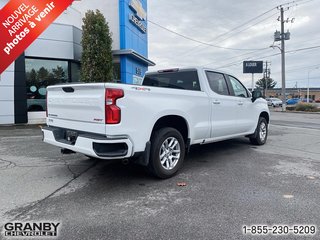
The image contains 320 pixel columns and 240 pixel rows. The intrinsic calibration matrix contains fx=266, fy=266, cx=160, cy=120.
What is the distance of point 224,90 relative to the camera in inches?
244

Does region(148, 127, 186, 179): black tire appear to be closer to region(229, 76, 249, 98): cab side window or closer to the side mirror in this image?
region(229, 76, 249, 98): cab side window

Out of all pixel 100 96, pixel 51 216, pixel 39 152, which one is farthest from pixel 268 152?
pixel 39 152

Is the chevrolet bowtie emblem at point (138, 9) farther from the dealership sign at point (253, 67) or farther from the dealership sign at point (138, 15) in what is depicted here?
the dealership sign at point (253, 67)

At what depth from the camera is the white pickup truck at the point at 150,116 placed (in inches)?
149

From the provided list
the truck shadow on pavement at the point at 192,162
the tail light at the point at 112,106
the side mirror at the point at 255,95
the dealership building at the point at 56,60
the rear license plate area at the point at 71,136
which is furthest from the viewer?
the dealership building at the point at 56,60

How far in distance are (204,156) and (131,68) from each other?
11.3 m

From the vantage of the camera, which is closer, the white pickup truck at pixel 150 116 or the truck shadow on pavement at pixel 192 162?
the white pickup truck at pixel 150 116

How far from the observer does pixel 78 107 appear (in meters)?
4.23

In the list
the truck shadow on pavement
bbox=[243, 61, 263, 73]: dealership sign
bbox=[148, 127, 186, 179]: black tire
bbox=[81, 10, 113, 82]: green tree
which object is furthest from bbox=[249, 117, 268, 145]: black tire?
bbox=[243, 61, 263, 73]: dealership sign

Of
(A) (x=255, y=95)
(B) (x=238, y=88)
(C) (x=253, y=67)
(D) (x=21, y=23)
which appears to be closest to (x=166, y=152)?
(B) (x=238, y=88)

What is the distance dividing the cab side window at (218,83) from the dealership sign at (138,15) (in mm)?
11276

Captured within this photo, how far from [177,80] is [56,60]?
10.3 metres

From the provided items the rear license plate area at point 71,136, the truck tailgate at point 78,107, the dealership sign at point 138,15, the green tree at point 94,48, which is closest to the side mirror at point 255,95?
the truck tailgate at point 78,107

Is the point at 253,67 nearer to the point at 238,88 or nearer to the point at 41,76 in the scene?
the point at 41,76
